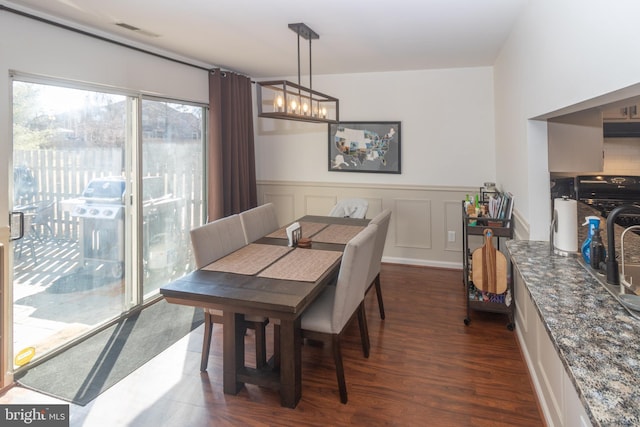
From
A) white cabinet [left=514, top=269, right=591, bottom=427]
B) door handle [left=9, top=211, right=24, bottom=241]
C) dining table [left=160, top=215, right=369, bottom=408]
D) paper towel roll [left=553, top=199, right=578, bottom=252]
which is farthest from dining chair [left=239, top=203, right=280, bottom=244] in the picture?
paper towel roll [left=553, top=199, right=578, bottom=252]

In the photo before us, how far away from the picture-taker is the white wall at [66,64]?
2.45m

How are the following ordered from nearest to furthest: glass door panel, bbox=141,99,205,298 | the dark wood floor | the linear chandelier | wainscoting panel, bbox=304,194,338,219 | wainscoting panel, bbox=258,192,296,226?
the dark wood floor < the linear chandelier < glass door panel, bbox=141,99,205,298 < wainscoting panel, bbox=304,194,338,219 < wainscoting panel, bbox=258,192,296,226

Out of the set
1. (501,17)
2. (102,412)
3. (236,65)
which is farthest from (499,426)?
(236,65)

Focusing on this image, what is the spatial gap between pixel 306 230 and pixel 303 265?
1.03 meters

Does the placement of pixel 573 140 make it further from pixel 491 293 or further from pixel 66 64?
pixel 66 64

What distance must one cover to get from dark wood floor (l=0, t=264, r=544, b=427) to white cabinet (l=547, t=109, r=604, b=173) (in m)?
1.37

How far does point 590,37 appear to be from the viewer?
1446 millimetres

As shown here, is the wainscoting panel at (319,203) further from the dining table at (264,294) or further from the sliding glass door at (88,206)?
the dining table at (264,294)

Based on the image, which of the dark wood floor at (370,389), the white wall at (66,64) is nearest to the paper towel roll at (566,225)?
the dark wood floor at (370,389)

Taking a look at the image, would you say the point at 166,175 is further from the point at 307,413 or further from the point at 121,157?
the point at 307,413

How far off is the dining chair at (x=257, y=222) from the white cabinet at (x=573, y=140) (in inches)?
88.7

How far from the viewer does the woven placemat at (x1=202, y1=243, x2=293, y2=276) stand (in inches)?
93.4

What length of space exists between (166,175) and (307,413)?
2.80m

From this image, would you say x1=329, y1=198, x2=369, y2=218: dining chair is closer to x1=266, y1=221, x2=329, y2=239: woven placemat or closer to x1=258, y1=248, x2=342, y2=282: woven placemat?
x1=266, y1=221, x2=329, y2=239: woven placemat
